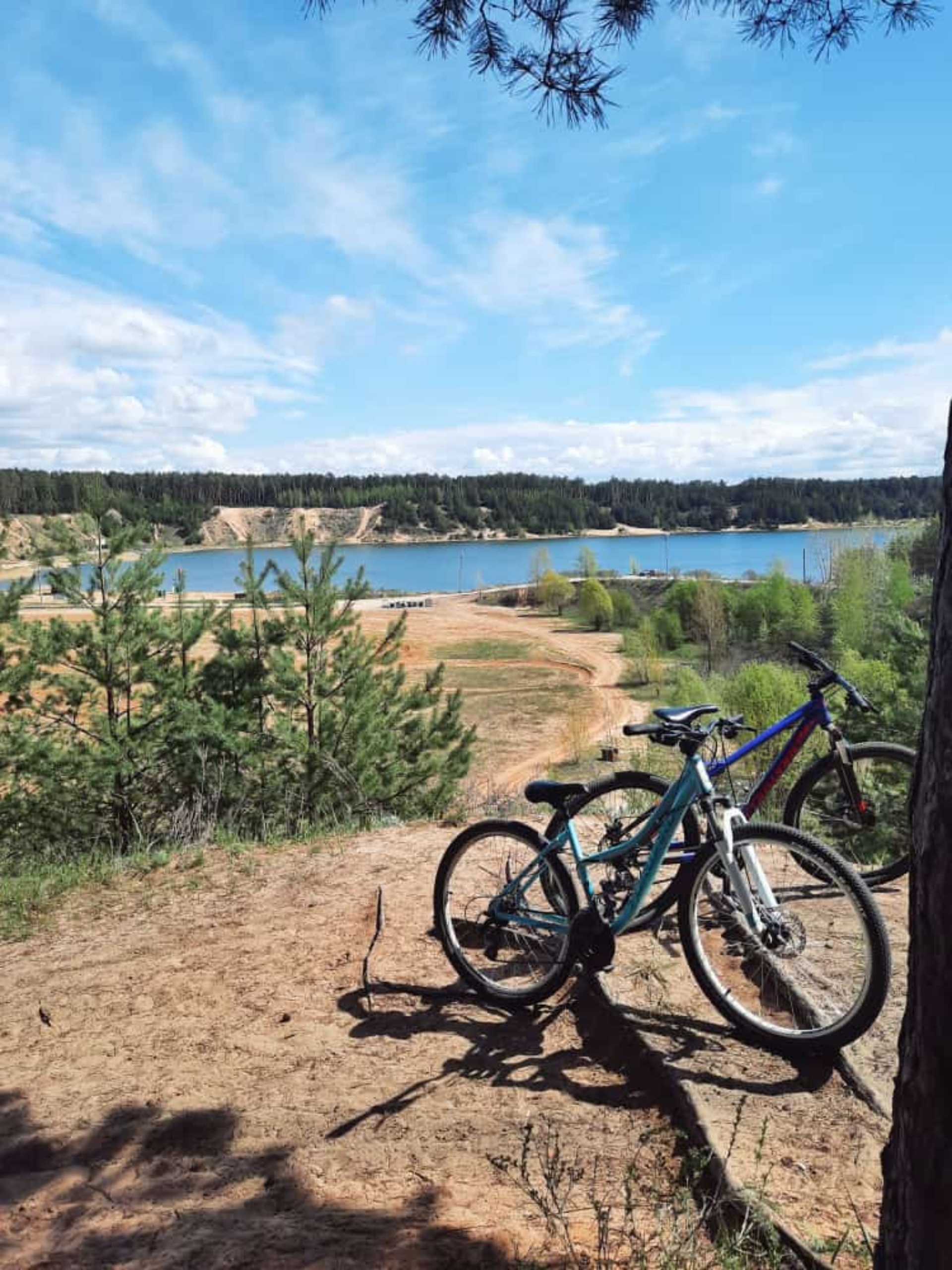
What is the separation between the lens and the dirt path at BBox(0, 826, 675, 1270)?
237 centimetres

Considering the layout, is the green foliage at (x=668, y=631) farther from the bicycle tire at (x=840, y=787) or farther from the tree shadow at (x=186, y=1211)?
the tree shadow at (x=186, y=1211)

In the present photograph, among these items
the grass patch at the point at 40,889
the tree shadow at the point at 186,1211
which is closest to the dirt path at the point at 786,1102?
the tree shadow at the point at 186,1211

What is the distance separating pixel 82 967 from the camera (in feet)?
14.9

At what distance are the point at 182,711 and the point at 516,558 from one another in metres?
138

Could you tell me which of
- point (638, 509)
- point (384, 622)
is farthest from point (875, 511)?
point (384, 622)

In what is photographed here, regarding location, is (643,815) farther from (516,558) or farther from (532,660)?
(516,558)

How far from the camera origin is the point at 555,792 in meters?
3.74

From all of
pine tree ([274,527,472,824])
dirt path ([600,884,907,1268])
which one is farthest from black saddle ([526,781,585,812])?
pine tree ([274,527,472,824])

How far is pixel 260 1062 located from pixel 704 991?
1798 mm

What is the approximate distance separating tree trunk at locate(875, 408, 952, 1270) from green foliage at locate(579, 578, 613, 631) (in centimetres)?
6581

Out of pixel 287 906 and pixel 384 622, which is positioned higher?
pixel 287 906

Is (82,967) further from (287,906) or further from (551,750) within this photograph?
(551,750)

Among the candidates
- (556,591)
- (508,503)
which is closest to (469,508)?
(508,503)

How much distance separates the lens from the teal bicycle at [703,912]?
308 centimetres
